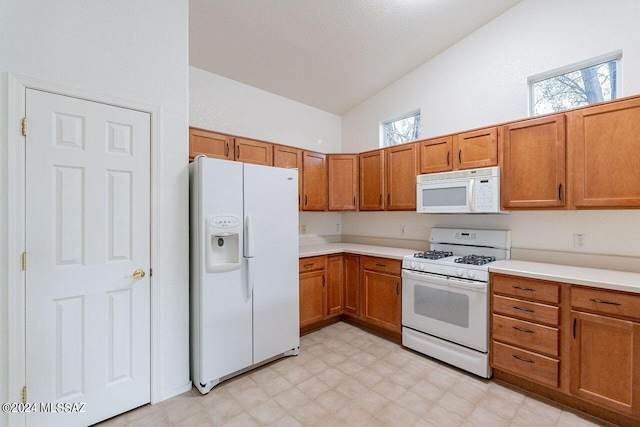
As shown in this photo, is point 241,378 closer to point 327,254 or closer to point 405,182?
point 327,254

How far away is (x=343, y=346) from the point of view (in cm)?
293

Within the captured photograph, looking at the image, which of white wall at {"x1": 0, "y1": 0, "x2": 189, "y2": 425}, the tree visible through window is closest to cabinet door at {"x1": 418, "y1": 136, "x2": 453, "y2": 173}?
the tree visible through window

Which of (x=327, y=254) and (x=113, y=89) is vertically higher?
(x=113, y=89)

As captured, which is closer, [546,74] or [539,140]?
[539,140]

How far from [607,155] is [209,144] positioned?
3296 mm

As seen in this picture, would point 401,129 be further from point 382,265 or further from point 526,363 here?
point 526,363

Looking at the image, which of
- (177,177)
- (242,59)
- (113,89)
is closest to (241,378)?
(177,177)

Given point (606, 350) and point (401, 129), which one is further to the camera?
point (401, 129)

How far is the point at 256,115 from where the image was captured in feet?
11.5

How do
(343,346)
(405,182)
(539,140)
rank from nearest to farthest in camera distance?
(539,140)
(343,346)
(405,182)

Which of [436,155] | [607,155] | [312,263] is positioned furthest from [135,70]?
[607,155]

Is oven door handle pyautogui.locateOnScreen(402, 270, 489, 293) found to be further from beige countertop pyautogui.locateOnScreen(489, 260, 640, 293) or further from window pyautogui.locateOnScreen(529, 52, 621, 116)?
window pyautogui.locateOnScreen(529, 52, 621, 116)

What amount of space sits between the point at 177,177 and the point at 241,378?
1766 millimetres

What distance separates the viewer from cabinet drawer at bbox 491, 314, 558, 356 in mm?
1985
